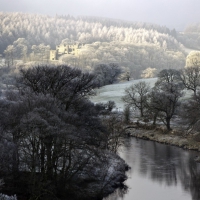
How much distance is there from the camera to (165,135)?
156 ft

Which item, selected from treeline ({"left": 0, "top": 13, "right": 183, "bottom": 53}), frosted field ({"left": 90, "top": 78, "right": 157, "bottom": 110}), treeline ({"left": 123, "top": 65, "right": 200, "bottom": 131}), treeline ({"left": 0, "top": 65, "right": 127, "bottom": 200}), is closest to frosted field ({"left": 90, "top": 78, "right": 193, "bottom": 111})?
frosted field ({"left": 90, "top": 78, "right": 157, "bottom": 110})

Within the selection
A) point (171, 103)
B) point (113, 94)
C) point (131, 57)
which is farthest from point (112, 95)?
point (131, 57)

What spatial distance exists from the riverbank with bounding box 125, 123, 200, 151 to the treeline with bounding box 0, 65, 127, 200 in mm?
15419

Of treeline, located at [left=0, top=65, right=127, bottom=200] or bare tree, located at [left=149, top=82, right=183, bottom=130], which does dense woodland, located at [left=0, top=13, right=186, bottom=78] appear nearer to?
bare tree, located at [left=149, top=82, right=183, bottom=130]

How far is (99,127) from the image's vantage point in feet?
82.1

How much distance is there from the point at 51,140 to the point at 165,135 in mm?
29007

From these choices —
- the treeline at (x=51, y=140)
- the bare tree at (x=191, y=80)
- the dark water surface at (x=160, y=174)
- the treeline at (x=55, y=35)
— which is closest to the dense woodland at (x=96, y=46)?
the treeline at (x=55, y=35)

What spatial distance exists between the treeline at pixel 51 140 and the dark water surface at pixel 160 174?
1.78 metres

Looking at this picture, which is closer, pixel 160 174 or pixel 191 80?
pixel 160 174

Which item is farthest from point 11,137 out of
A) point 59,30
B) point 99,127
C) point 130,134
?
point 59,30

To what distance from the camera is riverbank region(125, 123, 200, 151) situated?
137 ft

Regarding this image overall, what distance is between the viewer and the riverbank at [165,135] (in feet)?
137

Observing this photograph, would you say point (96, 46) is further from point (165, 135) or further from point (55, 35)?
point (165, 135)

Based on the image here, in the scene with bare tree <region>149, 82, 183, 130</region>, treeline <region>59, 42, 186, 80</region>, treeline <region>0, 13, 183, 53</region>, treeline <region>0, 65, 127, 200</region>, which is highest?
treeline <region>0, 65, 127, 200</region>
